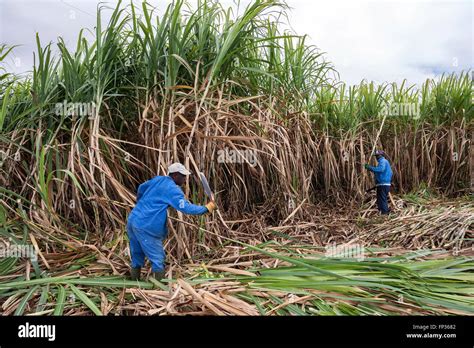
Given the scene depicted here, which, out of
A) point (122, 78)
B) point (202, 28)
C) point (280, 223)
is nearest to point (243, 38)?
point (202, 28)

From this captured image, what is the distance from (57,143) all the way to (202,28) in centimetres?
126

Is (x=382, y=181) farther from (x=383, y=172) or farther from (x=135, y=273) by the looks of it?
(x=135, y=273)

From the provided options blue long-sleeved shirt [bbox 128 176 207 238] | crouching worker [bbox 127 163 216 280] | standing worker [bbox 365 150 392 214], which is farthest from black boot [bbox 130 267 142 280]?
standing worker [bbox 365 150 392 214]

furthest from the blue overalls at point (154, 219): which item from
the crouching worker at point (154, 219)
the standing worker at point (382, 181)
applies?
the standing worker at point (382, 181)

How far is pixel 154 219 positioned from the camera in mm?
1756

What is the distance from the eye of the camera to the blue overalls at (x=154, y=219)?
1736 millimetres

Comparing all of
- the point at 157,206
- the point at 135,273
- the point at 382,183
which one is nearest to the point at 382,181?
the point at 382,183

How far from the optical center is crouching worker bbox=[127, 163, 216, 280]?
1737mm

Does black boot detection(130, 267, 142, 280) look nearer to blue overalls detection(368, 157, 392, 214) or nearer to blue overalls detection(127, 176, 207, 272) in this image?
blue overalls detection(127, 176, 207, 272)

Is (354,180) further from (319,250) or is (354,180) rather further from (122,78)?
(122,78)

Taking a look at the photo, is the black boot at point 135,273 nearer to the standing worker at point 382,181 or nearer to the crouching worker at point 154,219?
the crouching worker at point 154,219

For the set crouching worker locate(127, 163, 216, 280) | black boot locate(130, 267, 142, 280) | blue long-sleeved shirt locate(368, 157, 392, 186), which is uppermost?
blue long-sleeved shirt locate(368, 157, 392, 186)

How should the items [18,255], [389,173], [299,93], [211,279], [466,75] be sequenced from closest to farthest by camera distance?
[211,279], [18,255], [299,93], [389,173], [466,75]

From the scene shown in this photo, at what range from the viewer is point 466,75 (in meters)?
3.87
